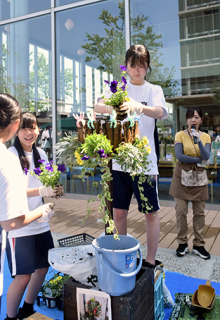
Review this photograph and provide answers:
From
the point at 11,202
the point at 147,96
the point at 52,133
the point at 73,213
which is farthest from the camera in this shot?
the point at 52,133

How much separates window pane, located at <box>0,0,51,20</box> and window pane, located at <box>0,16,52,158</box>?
0.22m

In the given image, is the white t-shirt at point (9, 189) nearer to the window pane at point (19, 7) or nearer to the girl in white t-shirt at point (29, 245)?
the girl in white t-shirt at point (29, 245)

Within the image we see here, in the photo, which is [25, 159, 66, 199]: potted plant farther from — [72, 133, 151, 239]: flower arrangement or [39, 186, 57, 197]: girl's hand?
[72, 133, 151, 239]: flower arrangement

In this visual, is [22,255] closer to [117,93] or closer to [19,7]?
[117,93]

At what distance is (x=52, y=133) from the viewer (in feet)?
20.6

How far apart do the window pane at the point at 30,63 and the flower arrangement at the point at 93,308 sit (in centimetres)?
497

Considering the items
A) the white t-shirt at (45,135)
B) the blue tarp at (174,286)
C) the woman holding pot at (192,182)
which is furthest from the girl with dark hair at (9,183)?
the white t-shirt at (45,135)

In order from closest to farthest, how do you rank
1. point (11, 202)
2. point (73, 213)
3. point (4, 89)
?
1. point (11, 202)
2. point (73, 213)
3. point (4, 89)

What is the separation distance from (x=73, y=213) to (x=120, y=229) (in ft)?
9.06

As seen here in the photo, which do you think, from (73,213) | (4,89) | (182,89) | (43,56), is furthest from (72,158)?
(4,89)

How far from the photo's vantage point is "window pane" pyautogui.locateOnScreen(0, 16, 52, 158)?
630 cm

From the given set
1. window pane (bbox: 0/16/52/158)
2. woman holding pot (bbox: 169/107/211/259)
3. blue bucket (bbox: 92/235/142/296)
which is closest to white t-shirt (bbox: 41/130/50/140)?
window pane (bbox: 0/16/52/158)

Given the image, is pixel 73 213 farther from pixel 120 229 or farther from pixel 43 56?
pixel 43 56

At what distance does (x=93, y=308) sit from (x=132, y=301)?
0.73 feet
